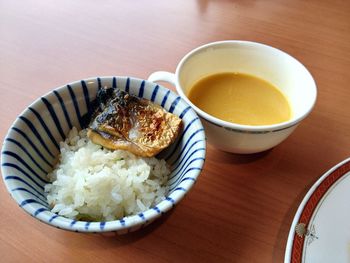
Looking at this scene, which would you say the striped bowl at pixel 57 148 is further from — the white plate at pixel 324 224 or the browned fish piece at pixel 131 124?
the white plate at pixel 324 224

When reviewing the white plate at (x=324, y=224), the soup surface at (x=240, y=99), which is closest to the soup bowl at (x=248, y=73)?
the soup surface at (x=240, y=99)

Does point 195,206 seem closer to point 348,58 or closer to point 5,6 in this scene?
point 348,58

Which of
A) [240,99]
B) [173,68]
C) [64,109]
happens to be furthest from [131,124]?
[173,68]

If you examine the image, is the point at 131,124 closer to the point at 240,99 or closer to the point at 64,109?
the point at 64,109

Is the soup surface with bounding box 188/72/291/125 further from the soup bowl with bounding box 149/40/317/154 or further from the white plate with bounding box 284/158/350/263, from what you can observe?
the white plate with bounding box 284/158/350/263

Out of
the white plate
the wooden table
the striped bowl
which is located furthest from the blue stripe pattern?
the white plate
